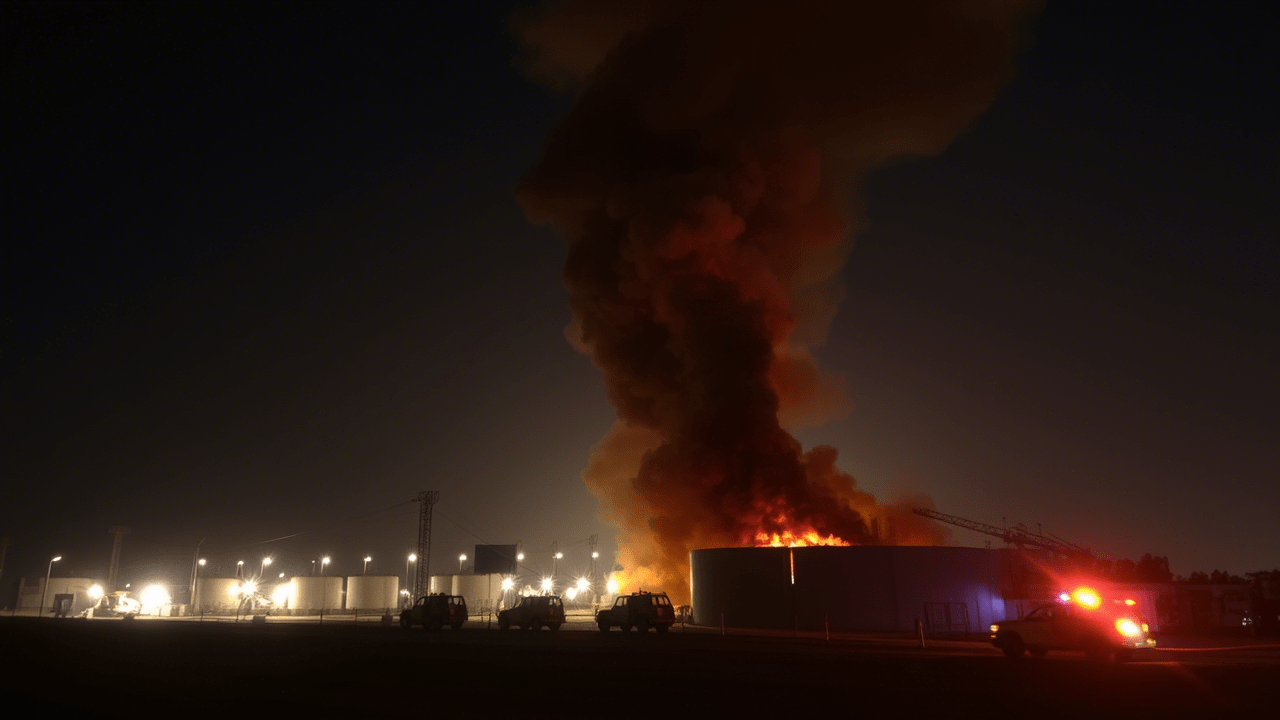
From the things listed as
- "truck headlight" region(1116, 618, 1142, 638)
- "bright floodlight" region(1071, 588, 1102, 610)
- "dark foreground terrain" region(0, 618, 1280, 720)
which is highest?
"bright floodlight" region(1071, 588, 1102, 610)

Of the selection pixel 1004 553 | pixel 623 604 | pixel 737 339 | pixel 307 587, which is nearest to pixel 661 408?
pixel 737 339

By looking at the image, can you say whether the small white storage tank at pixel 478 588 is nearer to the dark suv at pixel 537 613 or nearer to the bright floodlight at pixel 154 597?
the bright floodlight at pixel 154 597

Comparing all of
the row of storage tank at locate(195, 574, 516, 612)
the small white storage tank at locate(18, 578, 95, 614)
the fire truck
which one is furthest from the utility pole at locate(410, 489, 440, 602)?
the fire truck

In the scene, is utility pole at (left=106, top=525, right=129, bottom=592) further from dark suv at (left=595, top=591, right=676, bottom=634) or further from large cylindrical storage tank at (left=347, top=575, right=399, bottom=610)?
dark suv at (left=595, top=591, right=676, bottom=634)

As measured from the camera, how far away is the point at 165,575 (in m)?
135

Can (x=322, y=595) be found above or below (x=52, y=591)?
below

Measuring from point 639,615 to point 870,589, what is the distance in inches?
482

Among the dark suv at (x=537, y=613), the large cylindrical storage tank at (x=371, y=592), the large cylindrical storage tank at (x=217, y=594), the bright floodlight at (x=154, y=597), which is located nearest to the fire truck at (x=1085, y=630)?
the dark suv at (x=537, y=613)

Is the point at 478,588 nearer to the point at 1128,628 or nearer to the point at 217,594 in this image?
the point at 217,594

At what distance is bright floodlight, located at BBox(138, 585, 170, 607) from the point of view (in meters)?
72.2

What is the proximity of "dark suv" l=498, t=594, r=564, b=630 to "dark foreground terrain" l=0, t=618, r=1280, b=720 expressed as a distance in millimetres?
13658

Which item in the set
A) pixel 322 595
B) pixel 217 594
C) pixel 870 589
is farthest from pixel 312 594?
pixel 870 589

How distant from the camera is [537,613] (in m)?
38.4

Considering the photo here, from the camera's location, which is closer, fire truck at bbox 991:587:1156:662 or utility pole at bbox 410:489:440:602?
fire truck at bbox 991:587:1156:662
